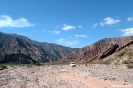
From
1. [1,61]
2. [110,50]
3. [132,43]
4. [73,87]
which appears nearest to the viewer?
[73,87]

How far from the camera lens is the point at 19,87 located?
21875mm

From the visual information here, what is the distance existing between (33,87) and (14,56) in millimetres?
144093

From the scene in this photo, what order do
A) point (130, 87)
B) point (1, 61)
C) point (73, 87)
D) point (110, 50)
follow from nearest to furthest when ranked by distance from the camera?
1. point (130, 87)
2. point (73, 87)
3. point (110, 50)
4. point (1, 61)

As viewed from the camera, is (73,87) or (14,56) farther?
(14,56)

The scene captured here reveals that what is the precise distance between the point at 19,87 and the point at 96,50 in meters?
130

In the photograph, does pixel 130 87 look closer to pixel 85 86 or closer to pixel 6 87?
pixel 85 86

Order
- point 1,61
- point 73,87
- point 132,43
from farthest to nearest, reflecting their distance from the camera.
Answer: point 1,61 < point 132,43 < point 73,87

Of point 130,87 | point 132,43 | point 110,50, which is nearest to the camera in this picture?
point 130,87

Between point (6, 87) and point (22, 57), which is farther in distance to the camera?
point (22, 57)

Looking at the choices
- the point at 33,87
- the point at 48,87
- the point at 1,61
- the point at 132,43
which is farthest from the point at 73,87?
the point at 1,61

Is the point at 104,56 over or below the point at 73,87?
over

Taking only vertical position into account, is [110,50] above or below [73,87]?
above

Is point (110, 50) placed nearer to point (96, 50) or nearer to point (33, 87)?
point (96, 50)

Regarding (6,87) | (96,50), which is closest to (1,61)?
(96,50)
